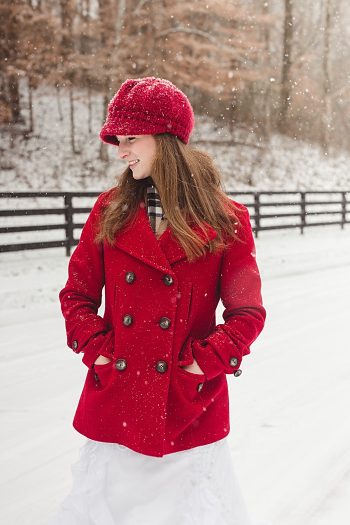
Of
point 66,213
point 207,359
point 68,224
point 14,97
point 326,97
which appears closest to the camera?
point 207,359

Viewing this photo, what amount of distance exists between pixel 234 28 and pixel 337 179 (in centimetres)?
875

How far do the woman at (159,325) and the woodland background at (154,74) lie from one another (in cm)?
1750

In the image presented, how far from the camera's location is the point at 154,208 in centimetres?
192

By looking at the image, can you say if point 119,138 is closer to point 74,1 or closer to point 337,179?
point 74,1

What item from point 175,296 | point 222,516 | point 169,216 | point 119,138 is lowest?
point 222,516

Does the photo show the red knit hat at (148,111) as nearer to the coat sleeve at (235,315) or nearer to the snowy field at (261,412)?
the coat sleeve at (235,315)

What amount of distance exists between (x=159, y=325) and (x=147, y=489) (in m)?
0.52

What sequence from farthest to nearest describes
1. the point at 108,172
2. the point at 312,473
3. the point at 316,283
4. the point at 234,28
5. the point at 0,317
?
1. the point at 234,28
2. the point at 108,172
3. the point at 316,283
4. the point at 0,317
5. the point at 312,473

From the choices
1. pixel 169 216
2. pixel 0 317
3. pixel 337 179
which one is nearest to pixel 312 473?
pixel 169 216

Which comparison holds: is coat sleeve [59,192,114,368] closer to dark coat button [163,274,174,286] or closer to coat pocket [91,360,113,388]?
coat pocket [91,360,113,388]

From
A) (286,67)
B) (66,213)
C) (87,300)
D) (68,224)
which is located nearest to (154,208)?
(87,300)

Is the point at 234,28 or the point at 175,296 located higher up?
the point at 234,28

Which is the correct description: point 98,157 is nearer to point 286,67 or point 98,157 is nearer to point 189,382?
point 286,67

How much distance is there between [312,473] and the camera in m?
3.02
